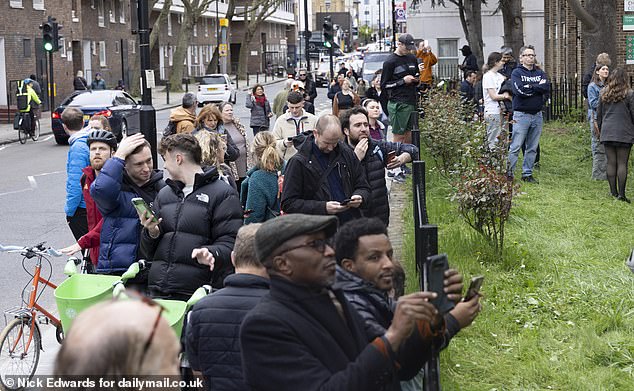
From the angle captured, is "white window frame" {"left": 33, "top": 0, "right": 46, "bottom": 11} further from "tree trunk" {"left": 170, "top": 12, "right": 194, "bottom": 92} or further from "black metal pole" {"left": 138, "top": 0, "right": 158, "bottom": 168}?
"black metal pole" {"left": 138, "top": 0, "right": 158, "bottom": 168}

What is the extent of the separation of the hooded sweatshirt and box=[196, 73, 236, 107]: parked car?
1492 inches

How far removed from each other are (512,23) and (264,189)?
2365cm

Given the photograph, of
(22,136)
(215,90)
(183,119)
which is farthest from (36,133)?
(183,119)

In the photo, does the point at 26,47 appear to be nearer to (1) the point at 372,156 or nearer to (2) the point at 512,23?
(2) the point at 512,23

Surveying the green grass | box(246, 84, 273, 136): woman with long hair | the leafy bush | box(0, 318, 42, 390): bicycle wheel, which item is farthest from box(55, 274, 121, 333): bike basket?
box(246, 84, 273, 136): woman with long hair

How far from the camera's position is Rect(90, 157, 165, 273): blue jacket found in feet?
22.7

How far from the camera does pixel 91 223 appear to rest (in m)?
7.62

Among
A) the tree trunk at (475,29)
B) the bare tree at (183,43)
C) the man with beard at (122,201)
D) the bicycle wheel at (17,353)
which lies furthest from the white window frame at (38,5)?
the man with beard at (122,201)

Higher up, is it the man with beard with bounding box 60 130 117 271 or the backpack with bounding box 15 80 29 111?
the backpack with bounding box 15 80 29 111

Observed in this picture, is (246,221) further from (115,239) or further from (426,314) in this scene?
(426,314)

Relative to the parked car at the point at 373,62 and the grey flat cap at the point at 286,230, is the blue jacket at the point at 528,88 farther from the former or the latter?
the parked car at the point at 373,62

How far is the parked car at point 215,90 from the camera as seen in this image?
5100 centimetres

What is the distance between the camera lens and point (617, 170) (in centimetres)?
1485

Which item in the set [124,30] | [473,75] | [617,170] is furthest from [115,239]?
[124,30]
